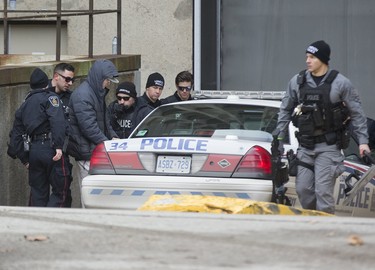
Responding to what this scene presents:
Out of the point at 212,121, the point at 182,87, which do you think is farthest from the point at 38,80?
the point at 182,87

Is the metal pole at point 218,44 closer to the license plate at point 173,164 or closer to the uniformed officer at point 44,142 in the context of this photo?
the uniformed officer at point 44,142

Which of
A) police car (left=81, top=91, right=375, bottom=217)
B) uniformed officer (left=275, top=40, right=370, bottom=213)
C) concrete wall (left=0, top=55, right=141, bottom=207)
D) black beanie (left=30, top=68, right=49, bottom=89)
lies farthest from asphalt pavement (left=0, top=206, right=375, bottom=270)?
concrete wall (left=0, top=55, right=141, bottom=207)

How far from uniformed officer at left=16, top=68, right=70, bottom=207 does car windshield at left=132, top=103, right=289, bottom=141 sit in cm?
107

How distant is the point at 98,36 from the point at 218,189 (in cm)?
927

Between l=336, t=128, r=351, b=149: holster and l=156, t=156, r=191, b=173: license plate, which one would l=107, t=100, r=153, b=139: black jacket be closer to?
l=156, t=156, r=191, b=173: license plate

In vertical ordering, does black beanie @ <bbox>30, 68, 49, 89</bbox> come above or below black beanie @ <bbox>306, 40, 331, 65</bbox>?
below

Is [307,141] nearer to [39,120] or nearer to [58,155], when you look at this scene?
[58,155]

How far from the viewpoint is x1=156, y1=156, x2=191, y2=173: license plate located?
9203 millimetres

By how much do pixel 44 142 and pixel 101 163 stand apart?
1685 mm

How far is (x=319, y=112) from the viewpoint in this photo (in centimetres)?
924

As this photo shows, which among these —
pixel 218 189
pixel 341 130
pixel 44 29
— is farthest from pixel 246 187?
pixel 44 29

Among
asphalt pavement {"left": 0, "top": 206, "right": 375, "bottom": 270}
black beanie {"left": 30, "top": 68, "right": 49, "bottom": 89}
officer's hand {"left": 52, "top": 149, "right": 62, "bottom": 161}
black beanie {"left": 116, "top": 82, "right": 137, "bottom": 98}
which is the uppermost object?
black beanie {"left": 30, "top": 68, "right": 49, "bottom": 89}

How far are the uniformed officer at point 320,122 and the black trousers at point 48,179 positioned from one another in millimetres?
2707

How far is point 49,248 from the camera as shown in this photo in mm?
6746
